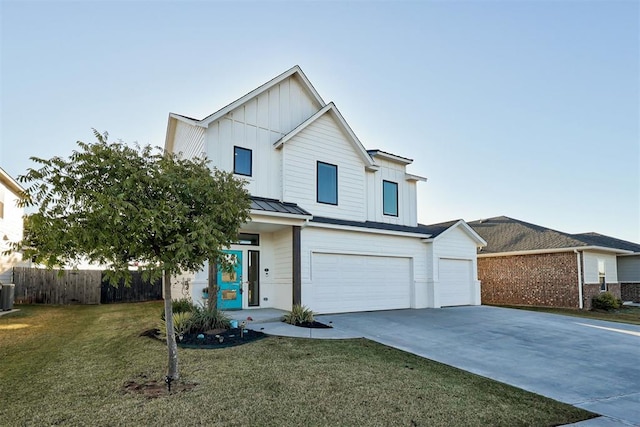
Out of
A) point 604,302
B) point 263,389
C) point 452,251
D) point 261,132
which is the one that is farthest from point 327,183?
point 604,302

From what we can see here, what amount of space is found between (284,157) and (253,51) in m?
4.17

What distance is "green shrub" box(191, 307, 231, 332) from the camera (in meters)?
9.15

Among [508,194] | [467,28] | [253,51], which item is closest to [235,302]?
[253,51]

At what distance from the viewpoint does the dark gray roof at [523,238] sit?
20969 mm

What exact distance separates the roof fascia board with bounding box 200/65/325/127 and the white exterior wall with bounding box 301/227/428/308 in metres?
4.62

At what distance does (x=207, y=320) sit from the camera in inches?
366

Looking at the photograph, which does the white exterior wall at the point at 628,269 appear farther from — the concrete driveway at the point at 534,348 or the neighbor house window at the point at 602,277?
the concrete driveway at the point at 534,348

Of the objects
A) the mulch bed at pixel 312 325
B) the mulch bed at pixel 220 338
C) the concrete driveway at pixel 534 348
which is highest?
the mulch bed at pixel 220 338

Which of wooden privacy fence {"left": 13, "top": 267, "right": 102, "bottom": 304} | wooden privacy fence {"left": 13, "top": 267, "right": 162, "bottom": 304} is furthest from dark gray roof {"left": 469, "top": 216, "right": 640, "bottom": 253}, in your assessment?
wooden privacy fence {"left": 13, "top": 267, "right": 102, "bottom": 304}

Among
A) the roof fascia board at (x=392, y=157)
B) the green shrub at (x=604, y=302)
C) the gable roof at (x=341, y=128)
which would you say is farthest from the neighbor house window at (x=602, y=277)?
the gable roof at (x=341, y=128)

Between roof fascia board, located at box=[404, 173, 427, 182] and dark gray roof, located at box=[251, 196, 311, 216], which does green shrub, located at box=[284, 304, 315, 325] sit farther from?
roof fascia board, located at box=[404, 173, 427, 182]

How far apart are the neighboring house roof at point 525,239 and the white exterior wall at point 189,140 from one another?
1804 cm

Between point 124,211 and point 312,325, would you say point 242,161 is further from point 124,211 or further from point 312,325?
Answer: point 124,211

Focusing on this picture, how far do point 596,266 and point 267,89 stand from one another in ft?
64.6
